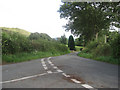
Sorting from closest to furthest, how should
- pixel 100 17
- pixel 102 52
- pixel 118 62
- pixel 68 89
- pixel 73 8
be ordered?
pixel 68 89 → pixel 118 62 → pixel 102 52 → pixel 100 17 → pixel 73 8

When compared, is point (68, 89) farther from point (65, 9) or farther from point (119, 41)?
point (65, 9)

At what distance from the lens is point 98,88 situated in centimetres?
327

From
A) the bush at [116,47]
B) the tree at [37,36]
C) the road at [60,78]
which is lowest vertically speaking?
the road at [60,78]

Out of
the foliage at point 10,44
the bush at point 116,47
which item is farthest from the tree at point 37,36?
the bush at point 116,47

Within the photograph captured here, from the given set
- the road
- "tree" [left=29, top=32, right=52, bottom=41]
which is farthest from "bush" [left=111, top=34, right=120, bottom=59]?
"tree" [left=29, top=32, right=52, bottom=41]

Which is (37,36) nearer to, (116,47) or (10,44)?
(10,44)

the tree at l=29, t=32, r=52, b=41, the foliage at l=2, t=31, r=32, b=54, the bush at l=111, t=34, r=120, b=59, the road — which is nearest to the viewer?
the road

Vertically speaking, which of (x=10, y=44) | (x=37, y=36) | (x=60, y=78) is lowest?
(x=60, y=78)

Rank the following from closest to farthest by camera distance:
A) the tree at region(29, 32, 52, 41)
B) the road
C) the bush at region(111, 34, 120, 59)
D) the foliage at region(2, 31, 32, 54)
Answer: the road < the bush at region(111, 34, 120, 59) < the foliage at region(2, 31, 32, 54) < the tree at region(29, 32, 52, 41)

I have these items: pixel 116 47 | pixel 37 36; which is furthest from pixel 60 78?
pixel 37 36

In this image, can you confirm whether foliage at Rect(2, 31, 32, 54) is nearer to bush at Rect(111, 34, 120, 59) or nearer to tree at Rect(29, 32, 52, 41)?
tree at Rect(29, 32, 52, 41)

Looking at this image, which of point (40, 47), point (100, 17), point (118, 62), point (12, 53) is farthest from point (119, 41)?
point (40, 47)

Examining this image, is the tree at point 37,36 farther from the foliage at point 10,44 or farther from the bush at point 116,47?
the bush at point 116,47

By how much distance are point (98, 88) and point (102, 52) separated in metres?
10.7
